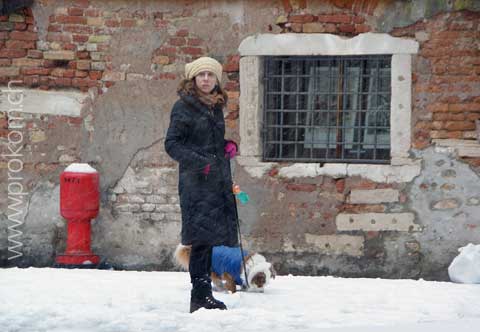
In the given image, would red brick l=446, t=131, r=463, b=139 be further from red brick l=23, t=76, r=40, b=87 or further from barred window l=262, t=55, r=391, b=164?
red brick l=23, t=76, r=40, b=87

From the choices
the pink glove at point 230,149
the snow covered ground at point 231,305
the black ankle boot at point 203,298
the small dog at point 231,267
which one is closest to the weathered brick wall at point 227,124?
the snow covered ground at point 231,305

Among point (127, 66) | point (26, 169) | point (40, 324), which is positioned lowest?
point (40, 324)

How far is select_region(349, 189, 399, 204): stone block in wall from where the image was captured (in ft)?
33.3

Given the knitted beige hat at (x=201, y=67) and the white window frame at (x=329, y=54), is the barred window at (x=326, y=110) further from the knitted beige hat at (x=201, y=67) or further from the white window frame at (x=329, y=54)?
the knitted beige hat at (x=201, y=67)

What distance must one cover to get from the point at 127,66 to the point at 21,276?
2.19m

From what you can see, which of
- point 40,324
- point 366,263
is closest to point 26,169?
point 366,263

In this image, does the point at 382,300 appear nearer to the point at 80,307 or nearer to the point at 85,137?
the point at 80,307

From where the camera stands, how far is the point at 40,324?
7.03m

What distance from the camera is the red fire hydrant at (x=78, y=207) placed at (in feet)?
33.5

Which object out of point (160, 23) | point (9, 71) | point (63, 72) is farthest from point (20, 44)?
point (160, 23)

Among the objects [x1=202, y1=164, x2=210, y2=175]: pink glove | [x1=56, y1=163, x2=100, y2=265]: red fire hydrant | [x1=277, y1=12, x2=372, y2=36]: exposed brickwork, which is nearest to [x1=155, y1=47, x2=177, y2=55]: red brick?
[x1=277, y1=12, x2=372, y2=36]: exposed brickwork

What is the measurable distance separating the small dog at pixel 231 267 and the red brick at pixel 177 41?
251cm

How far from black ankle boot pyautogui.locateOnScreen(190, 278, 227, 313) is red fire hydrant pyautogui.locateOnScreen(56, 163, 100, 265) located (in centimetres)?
291

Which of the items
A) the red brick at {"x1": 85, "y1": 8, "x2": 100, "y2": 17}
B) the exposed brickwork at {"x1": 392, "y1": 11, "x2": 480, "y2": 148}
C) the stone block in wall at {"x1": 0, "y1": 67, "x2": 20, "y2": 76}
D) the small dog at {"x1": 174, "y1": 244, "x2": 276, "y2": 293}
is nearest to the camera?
the small dog at {"x1": 174, "y1": 244, "x2": 276, "y2": 293}
